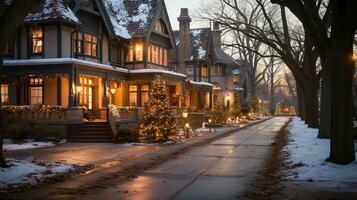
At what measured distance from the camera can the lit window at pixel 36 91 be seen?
31.2 meters

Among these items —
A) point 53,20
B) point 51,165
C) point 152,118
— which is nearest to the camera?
point 51,165

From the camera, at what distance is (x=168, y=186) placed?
463 inches

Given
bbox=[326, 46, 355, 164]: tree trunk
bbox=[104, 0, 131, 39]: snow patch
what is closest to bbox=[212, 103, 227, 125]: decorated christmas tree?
bbox=[104, 0, 131, 39]: snow patch

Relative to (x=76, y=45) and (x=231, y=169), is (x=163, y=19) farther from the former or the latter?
(x=231, y=169)

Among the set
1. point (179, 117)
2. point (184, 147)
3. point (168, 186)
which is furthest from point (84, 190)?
point (179, 117)

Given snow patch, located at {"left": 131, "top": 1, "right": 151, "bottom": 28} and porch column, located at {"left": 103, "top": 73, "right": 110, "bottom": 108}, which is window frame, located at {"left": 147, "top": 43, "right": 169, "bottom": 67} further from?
porch column, located at {"left": 103, "top": 73, "right": 110, "bottom": 108}

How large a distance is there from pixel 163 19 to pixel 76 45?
10.8m

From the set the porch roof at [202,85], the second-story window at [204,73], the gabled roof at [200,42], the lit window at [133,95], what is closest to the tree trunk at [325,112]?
the lit window at [133,95]

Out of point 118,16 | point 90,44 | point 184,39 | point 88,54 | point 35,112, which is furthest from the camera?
point 184,39

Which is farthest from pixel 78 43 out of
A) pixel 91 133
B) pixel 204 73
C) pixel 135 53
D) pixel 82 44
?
pixel 204 73

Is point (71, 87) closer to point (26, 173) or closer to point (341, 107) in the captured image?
point (26, 173)

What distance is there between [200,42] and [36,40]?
27.1 m

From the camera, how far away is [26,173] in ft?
42.0

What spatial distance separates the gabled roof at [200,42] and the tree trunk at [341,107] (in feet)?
127
